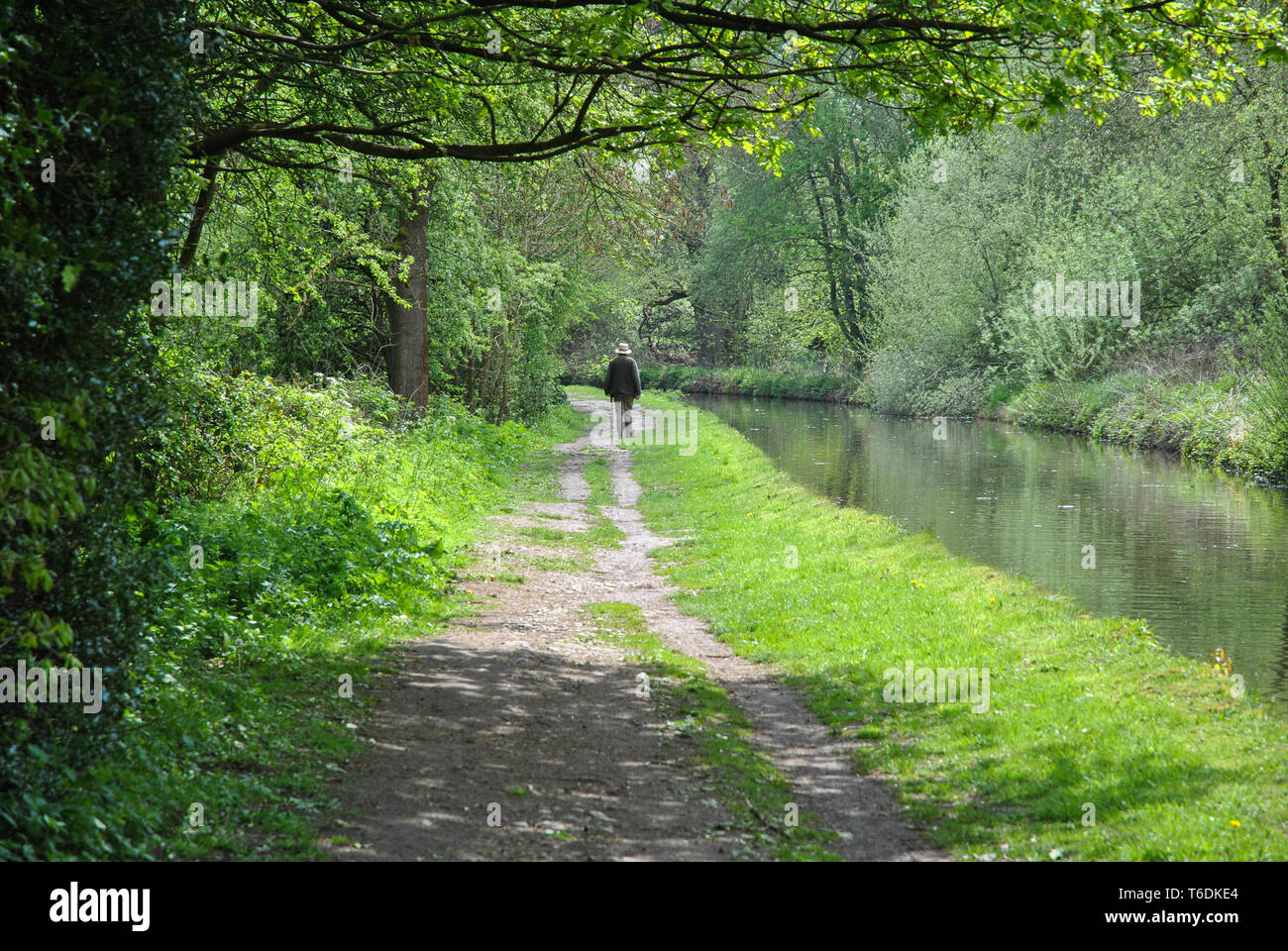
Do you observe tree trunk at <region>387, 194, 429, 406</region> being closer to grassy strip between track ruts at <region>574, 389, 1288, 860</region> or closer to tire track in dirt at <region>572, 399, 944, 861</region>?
grassy strip between track ruts at <region>574, 389, 1288, 860</region>

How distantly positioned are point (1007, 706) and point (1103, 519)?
38.6 ft

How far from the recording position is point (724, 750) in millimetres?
7773

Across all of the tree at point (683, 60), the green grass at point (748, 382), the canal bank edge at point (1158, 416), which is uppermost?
the tree at point (683, 60)

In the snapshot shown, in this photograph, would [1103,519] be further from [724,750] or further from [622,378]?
[724,750]

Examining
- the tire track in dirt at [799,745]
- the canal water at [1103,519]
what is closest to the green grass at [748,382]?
the canal water at [1103,519]

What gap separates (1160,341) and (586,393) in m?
34.4

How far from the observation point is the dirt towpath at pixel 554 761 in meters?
5.83

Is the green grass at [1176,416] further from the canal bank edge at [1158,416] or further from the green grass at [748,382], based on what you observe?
the green grass at [748,382]

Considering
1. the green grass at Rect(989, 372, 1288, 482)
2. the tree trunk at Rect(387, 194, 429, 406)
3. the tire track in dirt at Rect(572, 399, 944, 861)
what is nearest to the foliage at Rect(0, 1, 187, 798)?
the tire track in dirt at Rect(572, 399, 944, 861)

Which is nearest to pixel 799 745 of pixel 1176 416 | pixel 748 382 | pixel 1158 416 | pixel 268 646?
pixel 268 646

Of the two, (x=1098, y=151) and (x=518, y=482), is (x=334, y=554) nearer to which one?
(x=518, y=482)

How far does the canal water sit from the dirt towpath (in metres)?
4.54

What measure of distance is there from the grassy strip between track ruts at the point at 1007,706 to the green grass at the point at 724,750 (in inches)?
31.9
